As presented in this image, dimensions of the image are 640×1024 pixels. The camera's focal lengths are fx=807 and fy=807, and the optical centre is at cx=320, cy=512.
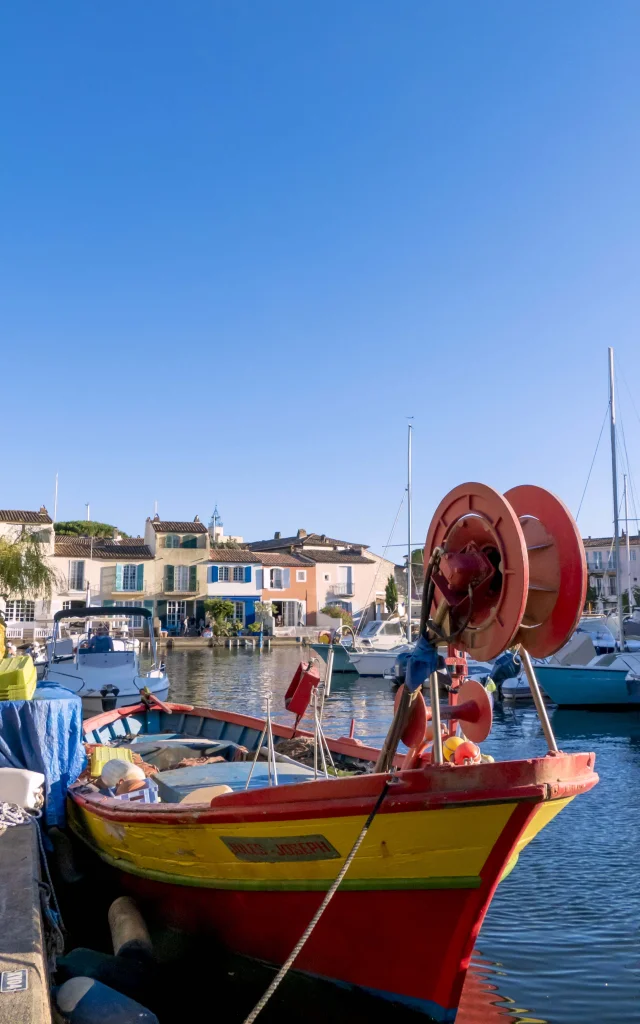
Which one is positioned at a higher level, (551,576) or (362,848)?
(551,576)

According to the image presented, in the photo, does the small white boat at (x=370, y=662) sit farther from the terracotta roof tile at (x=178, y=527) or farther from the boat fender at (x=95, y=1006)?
the boat fender at (x=95, y=1006)

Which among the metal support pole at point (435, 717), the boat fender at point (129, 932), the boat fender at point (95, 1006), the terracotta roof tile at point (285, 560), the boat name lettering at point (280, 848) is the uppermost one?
the terracotta roof tile at point (285, 560)

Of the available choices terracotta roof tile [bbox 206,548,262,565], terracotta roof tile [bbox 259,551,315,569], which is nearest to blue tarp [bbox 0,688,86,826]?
terracotta roof tile [bbox 206,548,262,565]

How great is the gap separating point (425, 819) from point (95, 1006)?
230cm

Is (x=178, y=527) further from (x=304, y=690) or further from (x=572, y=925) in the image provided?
(x=572, y=925)

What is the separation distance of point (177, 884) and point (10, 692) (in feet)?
10.7

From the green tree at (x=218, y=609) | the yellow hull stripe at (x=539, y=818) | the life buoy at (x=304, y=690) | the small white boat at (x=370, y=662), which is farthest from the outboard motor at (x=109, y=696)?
the green tree at (x=218, y=609)

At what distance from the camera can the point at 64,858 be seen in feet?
27.1

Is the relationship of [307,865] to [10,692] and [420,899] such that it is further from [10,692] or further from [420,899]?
[10,692]

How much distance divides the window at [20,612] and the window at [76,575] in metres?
4.11

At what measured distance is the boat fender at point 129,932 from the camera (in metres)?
6.32

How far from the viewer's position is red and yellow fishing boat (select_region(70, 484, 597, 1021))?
4.68 m

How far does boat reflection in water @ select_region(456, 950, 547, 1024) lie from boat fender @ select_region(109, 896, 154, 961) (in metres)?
2.50

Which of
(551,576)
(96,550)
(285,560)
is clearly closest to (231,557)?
(285,560)
